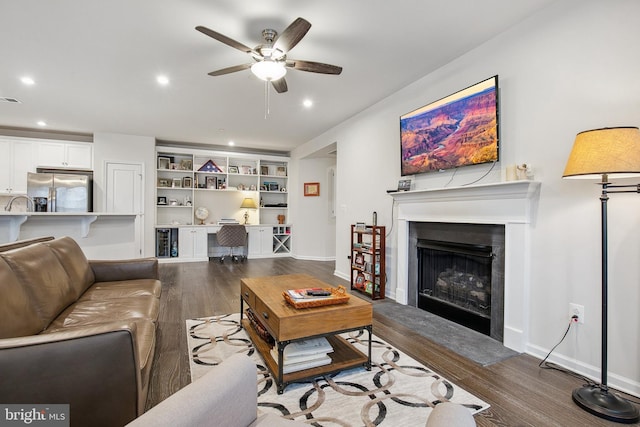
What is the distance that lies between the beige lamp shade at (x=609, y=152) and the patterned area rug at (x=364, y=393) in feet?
4.67

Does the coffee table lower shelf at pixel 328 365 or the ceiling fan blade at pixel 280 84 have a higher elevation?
the ceiling fan blade at pixel 280 84

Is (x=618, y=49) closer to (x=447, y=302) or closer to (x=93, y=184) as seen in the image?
(x=447, y=302)

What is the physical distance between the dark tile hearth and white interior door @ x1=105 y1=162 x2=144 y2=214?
5.31 m

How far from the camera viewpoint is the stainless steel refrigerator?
17.9 feet

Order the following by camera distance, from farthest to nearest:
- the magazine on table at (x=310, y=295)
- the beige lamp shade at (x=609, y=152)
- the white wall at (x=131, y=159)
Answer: the white wall at (x=131, y=159), the magazine on table at (x=310, y=295), the beige lamp shade at (x=609, y=152)

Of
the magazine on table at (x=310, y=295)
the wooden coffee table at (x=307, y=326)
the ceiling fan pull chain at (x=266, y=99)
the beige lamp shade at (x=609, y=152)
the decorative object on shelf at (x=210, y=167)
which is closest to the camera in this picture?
the beige lamp shade at (x=609, y=152)

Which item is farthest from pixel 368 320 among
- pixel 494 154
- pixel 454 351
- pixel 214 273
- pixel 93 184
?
pixel 93 184

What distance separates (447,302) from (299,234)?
4506 millimetres

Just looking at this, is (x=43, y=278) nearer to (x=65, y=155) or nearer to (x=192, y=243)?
(x=192, y=243)

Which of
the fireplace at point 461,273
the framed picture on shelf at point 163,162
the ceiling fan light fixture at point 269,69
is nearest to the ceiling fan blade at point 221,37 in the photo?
the ceiling fan light fixture at point 269,69

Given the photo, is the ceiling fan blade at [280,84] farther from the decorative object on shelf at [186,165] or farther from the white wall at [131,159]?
the decorative object on shelf at [186,165]

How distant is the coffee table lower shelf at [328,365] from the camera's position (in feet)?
6.19

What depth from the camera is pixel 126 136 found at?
20.2 feet

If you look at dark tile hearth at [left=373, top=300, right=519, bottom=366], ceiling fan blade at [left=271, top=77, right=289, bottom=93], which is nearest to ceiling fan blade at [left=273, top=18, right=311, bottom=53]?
ceiling fan blade at [left=271, top=77, right=289, bottom=93]
